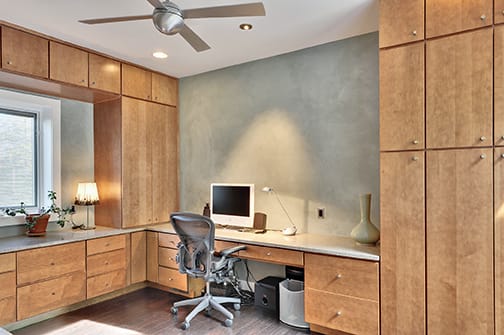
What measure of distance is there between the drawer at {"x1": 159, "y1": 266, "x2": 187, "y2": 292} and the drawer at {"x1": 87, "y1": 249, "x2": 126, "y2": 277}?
41cm

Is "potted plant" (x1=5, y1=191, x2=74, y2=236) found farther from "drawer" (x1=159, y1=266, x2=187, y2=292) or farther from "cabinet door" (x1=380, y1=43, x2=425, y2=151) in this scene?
"cabinet door" (x1=380, y1=43, x2=425, y2=151)

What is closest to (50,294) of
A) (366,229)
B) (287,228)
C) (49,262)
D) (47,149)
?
(49,262)

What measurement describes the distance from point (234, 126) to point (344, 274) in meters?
2.06

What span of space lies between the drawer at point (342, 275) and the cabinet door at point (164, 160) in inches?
84.3

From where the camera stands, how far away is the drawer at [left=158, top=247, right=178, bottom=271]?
11.9 feet

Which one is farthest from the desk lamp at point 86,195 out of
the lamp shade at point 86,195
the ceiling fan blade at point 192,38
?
the ceiling fan blade at point 192,38

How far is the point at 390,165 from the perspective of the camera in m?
2.44


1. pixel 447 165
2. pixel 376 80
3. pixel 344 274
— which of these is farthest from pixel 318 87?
pixel 344 274

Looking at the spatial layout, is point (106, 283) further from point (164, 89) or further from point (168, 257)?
point (164, 89)

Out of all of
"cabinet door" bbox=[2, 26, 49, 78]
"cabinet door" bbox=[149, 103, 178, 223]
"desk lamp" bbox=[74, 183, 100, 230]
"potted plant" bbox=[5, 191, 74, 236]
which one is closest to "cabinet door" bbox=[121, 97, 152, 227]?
"cabinet door" bbox=[149, 103, 178, 223]

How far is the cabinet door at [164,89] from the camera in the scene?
4.17 m

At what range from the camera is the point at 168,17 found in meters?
2.02

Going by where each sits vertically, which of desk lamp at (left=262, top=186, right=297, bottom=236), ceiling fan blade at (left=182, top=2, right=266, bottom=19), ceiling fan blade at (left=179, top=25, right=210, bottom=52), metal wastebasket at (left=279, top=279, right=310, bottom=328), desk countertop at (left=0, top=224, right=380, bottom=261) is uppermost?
ceiling fan blade at (left=182, top=2, right=266, bottom=19)

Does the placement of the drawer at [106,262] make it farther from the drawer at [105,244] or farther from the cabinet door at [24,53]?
the cabinet door at [24,53]
